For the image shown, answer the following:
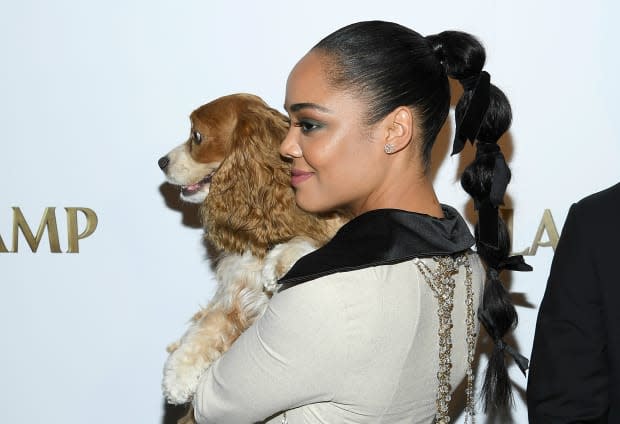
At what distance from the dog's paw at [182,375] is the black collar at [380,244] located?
0.45 m

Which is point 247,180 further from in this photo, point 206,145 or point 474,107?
point 474,107

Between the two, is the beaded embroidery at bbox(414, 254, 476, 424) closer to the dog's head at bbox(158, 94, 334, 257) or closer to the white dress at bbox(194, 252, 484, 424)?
the white dress at bbox(194, 252, 484, 424)

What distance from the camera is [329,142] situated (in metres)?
1.45

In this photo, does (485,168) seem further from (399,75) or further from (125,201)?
(125,201)

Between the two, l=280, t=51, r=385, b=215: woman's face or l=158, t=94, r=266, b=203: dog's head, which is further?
l=158, t=94, r=266, b=203: dog's head

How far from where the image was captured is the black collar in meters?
1.33

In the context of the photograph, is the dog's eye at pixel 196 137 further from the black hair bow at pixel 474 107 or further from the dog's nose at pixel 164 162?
the black hair bow at pixel 474 107

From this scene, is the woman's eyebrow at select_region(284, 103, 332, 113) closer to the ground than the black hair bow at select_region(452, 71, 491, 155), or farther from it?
farther from it

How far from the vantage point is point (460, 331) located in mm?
1518

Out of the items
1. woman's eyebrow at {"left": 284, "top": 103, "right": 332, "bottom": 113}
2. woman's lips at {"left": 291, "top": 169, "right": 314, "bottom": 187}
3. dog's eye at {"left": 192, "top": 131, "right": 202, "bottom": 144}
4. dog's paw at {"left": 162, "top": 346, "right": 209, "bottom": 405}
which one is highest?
woman's eyebrow at {"left": 284, "top": 103, "right": 332, "bottom": 113}

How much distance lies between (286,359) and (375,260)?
0.22m

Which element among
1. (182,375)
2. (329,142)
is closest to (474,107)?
(329,142)

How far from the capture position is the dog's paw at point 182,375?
1.71 meters

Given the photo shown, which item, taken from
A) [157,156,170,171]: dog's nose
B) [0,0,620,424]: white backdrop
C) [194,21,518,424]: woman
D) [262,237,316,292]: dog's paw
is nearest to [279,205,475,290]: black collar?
[194,21,518,424]: woman
